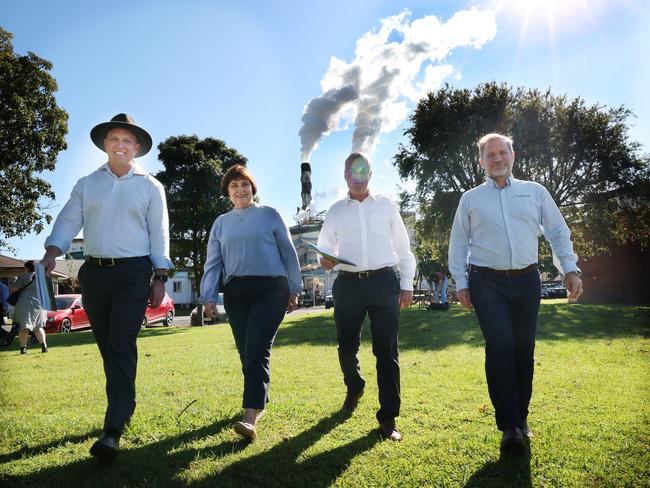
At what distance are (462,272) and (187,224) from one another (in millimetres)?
19555

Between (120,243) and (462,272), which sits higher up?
(120,243)

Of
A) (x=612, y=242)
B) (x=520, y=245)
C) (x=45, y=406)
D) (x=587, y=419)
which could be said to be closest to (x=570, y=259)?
(x=520, y=245)

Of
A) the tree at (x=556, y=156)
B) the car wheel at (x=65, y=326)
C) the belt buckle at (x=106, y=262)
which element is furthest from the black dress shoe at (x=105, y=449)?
the tree at (x=556, y=156)

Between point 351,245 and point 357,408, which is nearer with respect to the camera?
point 351,245

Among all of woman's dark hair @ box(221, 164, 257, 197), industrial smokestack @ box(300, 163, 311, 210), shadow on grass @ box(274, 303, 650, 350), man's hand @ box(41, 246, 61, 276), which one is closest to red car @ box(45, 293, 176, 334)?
shadow on grass @ box(274, 303, 650, 350)

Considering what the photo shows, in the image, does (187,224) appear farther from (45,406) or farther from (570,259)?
(570,259)

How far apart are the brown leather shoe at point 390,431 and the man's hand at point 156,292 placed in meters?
2.05

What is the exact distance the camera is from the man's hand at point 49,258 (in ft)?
11.1

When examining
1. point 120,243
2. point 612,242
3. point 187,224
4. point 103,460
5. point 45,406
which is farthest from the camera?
point 612,242

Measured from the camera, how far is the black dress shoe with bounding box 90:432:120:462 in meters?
3.02

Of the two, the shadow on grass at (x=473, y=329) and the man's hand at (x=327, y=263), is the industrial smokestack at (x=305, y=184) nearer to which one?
the shadow on grass at (x=473, y=329)

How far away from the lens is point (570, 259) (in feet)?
11.8

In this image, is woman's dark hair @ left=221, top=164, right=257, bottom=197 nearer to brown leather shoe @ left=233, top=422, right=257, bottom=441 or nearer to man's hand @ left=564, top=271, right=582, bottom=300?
brown leather shoe @ left=233, top=422, right=257, bottom=441

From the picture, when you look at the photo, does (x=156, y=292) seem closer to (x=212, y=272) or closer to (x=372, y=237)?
(x=212, y=272)
